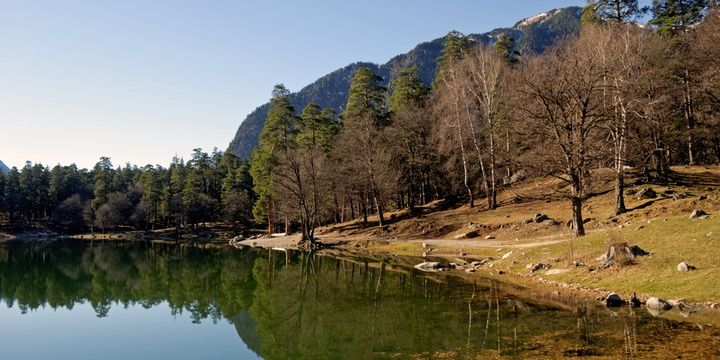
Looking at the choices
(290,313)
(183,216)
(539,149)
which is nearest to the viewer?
(290,313)

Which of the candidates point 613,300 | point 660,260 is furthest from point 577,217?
point 613,300

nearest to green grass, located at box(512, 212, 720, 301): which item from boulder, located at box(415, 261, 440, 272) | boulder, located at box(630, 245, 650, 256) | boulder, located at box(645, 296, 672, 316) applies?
boulder, located at box(630, 245, 650, 256)

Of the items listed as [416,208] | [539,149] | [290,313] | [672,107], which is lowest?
[290,313]

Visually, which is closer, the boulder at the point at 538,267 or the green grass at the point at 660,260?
the green grass at the point at 660,260

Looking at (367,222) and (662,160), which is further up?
(662,160)

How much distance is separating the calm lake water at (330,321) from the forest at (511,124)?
11.6 meters

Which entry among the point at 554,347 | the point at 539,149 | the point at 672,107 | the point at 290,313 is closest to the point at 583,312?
A: the point at 554,347

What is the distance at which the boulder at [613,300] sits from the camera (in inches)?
692

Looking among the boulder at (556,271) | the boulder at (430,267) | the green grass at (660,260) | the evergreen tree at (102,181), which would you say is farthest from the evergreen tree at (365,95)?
the evergreen tree at (102,181)

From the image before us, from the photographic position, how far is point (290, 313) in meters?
20.8

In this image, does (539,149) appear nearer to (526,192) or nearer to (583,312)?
(526,192)

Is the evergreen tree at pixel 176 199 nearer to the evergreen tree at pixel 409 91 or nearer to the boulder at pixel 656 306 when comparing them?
the evergreen tree at pixel 409 91

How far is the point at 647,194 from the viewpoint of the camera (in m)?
34.4

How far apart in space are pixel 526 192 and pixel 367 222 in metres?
17.6
